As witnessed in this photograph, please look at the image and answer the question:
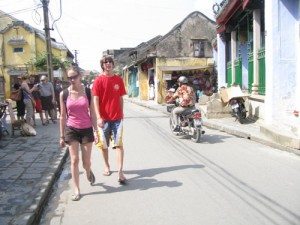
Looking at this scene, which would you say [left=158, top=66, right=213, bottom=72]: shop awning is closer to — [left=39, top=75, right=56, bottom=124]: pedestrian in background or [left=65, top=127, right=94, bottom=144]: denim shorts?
[left=39, top=75, right=56, bottom=124]: pedestrian in background

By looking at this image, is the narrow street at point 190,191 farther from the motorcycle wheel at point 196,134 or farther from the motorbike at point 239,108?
the motorbike at point 239,108

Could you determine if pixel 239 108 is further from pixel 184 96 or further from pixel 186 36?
pixel 186 36

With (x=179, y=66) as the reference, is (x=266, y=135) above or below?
below

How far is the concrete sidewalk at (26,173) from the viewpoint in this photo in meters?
5.34

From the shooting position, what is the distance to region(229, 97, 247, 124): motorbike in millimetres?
14539

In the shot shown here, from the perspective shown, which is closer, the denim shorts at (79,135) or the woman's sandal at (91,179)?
the denim shorts at (79,135)

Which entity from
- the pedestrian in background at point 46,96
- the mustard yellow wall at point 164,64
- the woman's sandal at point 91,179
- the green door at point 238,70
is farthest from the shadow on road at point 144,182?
the mustard yellow wall at point 164,64

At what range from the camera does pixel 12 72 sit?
4688 cm

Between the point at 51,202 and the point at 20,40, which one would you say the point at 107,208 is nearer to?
the point at 51,202

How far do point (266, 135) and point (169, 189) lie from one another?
5.41 m

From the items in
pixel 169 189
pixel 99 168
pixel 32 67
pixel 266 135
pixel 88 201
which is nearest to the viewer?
pixel 88 201

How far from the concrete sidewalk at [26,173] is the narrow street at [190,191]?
0.72 ft

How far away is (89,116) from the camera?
6.40 metres

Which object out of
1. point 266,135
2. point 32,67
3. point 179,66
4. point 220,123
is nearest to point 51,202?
point 266,135
